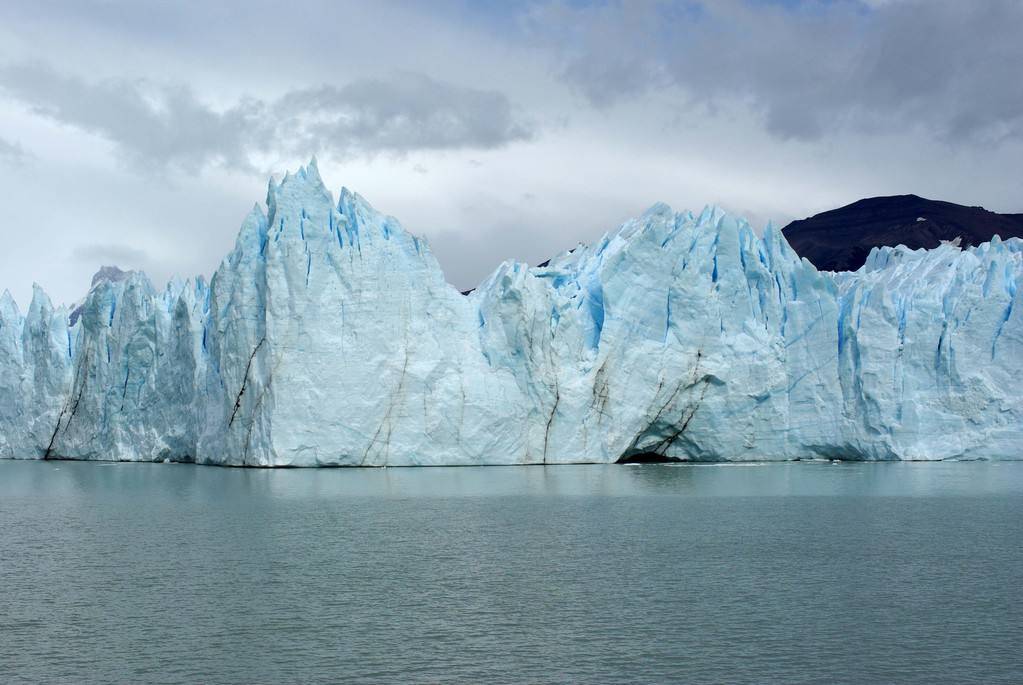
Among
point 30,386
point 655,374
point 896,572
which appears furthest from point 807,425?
point 30,386

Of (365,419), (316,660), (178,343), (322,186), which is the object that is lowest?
(316,660)

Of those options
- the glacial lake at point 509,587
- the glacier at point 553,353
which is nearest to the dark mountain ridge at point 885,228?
the glacier at point 553,353

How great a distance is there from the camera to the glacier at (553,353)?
1017 inches

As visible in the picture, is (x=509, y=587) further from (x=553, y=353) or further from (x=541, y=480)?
(x=553, y=353)

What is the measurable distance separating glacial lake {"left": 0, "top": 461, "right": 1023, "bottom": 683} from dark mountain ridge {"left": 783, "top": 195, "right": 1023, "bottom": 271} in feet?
127

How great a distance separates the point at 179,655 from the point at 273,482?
14715 millimetres

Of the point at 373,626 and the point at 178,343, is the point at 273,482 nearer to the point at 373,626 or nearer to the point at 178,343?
the point at 178,343

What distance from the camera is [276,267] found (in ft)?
84.2

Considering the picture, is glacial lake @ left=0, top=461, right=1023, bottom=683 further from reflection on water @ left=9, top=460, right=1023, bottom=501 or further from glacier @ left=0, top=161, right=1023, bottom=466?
glacier @ left=0, top=161, right=1023, bottom=466

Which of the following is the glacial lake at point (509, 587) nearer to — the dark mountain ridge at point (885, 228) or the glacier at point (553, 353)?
the glacier at point (553, 353)

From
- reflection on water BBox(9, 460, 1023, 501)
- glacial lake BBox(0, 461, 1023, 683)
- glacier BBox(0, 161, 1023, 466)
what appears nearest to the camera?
glacial lake BBox(0, 461, 1023, 683)

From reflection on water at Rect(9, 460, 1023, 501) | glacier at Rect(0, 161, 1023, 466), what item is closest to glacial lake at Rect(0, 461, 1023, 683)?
reflection on water at Rect(9, 460, 1023, 501)

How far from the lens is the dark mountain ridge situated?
57.3 metres

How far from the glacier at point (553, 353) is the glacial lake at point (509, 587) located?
495 centimetres
